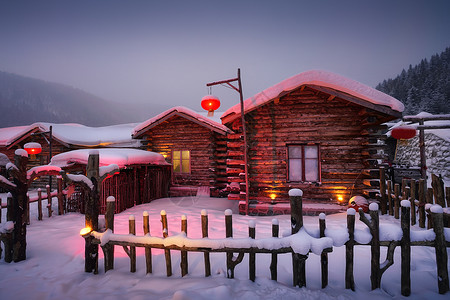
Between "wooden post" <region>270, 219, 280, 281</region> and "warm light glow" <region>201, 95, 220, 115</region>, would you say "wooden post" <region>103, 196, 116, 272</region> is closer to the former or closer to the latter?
"wooden post" <region>270, 219, 280, 281</region>

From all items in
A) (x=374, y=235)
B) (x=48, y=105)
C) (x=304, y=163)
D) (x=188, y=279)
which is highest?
(x=48, y=105)

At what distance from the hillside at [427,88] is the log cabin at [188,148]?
4098cm

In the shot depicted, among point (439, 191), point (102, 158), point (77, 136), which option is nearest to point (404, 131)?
point (439, 191)

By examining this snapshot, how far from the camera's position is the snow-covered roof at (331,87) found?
21.9 ft

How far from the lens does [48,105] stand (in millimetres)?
114625

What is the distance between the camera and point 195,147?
491 inches

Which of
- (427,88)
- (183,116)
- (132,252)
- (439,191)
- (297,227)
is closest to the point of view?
(297,227)

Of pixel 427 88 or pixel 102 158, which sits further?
pixel 427 88

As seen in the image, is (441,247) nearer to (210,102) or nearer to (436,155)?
(210,102)

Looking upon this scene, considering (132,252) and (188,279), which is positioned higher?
(132,252)

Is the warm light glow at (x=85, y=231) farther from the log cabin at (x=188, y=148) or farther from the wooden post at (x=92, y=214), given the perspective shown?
the log cabin at (x=188, y=148)

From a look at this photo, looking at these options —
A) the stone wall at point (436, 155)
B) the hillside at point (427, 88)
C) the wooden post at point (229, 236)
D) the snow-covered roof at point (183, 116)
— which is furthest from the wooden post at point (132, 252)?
the hillside at point (427, 88)

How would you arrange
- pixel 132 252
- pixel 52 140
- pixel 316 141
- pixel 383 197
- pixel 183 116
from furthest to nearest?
pixel 52 140 → pixel 183 116 → pixel 316 141 → pixel 383 197 → pixel 132 252

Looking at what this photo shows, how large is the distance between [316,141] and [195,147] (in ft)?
22.9
